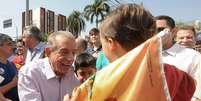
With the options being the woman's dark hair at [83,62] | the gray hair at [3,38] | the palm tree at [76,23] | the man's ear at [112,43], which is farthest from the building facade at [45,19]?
the man's ear at [112,43]

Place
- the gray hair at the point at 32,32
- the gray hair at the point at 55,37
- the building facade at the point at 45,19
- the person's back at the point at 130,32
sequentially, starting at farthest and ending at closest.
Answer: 1. the building facade at the point at 45,19
2. the gray hair at the point at 32,32
3. the gray hair at the point at 55,37
4. the person's back at the point at 130,32

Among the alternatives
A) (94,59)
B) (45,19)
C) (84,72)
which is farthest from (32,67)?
(45,19)

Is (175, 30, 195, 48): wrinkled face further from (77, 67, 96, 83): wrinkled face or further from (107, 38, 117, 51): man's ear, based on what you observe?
(107, 38, 117, 51): man's ear

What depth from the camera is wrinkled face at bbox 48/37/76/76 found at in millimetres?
3279

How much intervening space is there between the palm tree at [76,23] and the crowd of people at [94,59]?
2758 inches

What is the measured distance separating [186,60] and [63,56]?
1.35 m

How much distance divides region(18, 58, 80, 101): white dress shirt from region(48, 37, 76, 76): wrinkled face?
6cm

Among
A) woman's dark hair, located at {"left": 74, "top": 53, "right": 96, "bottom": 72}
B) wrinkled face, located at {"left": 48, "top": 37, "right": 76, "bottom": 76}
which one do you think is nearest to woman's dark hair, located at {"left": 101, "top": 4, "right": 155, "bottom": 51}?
wrinkled face, located at {"left": 48, "top": 37, "right": 76, "bottom": 76}

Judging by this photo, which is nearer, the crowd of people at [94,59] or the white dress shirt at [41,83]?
the crowd of people at [94,59]

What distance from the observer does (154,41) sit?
178cm

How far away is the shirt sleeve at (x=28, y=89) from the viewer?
314 cm

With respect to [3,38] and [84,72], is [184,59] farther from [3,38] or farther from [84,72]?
[3,38]

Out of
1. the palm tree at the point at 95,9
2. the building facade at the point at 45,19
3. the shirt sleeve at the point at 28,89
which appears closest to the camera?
the shirt sleeve at the point at 28,89

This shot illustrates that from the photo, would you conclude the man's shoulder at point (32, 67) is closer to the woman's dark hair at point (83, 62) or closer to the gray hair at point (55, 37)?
the gray hair at point (55, 37)
